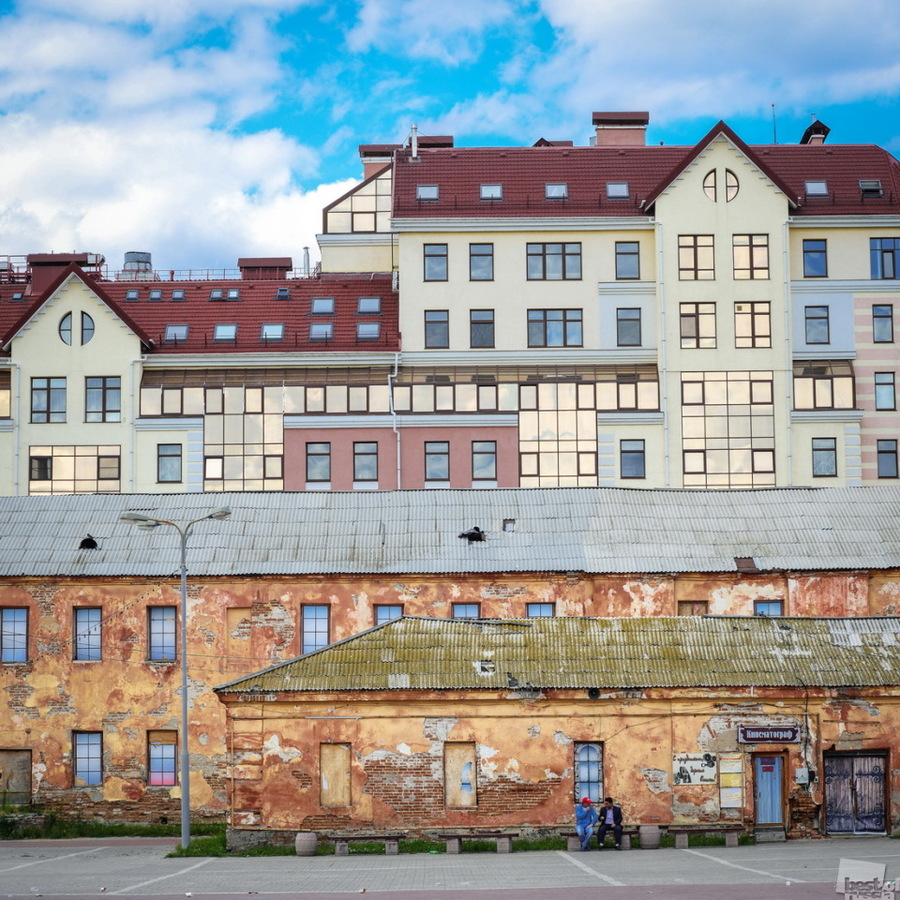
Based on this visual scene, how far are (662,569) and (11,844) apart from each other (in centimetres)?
2077

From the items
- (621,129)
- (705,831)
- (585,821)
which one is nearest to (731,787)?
(705,831)

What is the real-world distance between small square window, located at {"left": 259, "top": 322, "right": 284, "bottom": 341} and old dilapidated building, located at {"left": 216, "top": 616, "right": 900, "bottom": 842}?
34.7 metres

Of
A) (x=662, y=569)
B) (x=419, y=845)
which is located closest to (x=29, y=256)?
(x=662, y=569)

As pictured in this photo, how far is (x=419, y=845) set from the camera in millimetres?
35125

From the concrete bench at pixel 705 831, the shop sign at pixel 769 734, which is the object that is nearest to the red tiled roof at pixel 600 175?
the shop sign at pixel 769 734

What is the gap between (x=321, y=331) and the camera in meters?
69.5

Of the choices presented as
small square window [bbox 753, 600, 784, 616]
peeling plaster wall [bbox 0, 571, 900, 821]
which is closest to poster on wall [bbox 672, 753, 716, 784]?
peeling plaster wall [bbox 0, 571, 900, 821]

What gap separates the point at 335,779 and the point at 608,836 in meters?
6.95

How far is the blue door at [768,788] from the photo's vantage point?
35906 millimetres

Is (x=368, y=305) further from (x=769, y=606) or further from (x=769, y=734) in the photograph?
(x=769, y=734)

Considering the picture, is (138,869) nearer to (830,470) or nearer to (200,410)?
(200,410)

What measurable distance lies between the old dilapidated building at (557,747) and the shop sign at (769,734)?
3 cm

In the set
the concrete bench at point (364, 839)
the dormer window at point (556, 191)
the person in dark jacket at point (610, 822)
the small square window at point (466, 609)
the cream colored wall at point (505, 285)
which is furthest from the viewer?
the dormer window at point (556, 191)

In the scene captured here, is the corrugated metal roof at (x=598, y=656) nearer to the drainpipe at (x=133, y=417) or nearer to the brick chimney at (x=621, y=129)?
the drainpipe at (x=133, y=417)
